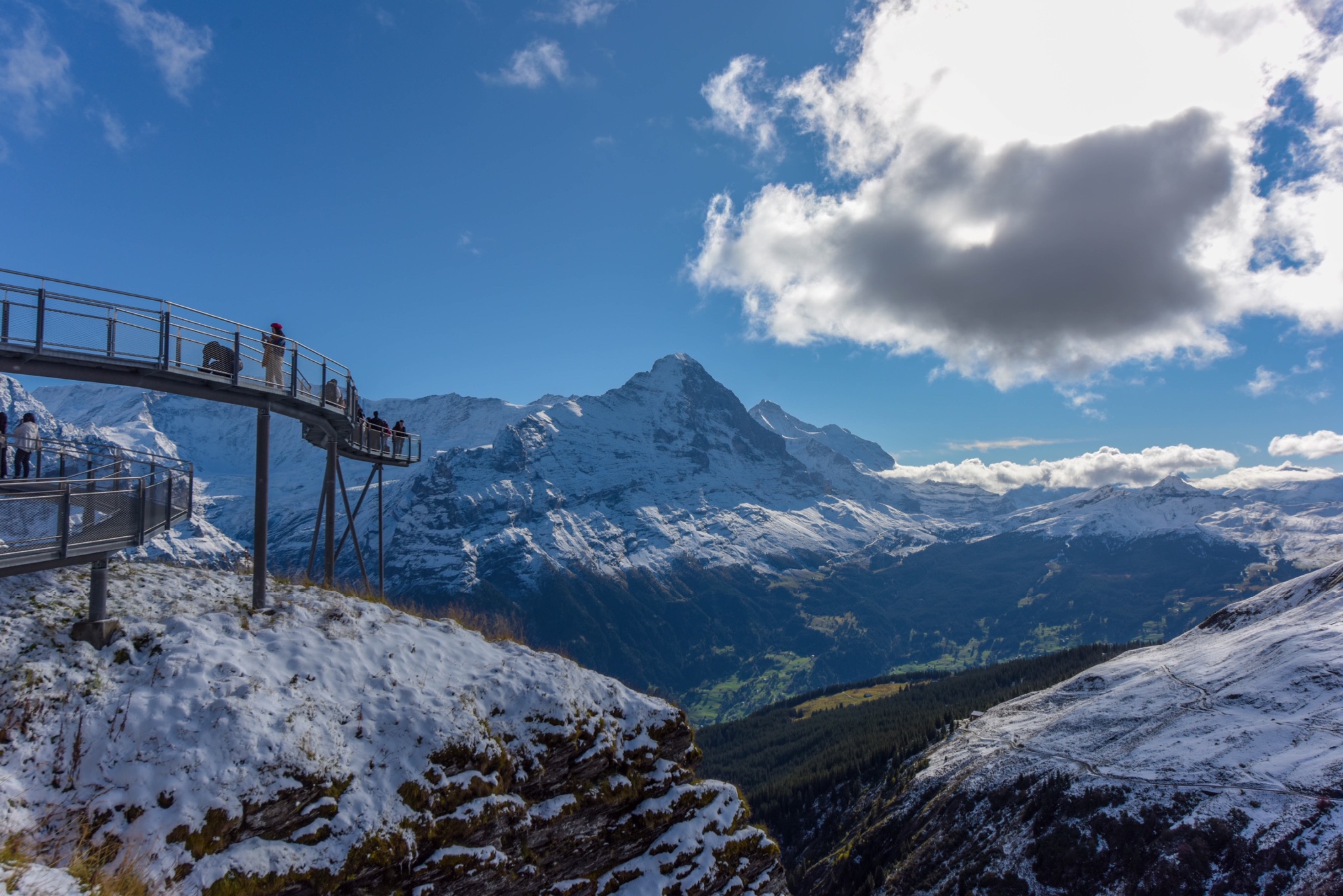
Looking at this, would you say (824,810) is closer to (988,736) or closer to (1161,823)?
(988,736)

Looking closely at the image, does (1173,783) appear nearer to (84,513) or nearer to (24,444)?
(84,513)

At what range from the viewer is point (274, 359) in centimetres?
2175

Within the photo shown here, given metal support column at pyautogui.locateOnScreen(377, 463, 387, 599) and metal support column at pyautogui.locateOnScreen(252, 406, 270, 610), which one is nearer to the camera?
metal support column at pyautogui.locateOnScreen(252, 406, 270, 610)

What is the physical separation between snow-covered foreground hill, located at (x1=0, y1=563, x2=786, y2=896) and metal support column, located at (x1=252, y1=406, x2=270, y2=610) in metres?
0.69

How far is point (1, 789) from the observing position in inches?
487

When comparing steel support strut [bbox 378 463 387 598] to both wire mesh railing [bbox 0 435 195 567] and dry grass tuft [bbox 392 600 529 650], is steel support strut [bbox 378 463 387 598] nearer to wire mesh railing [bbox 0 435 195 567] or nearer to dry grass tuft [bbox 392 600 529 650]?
dry grass tuft [bbox 392 600 529 650]

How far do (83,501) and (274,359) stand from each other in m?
7.02

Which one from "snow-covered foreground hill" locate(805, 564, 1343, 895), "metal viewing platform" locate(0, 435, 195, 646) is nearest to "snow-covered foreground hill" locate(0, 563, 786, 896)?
"metal viewing platform" locate(0, 435, 195, 646)

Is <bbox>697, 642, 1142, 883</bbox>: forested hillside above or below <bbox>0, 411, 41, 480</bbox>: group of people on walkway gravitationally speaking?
below

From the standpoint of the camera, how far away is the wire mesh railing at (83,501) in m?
14.6

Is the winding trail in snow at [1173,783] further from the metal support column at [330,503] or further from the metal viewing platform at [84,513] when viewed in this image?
the metal viewing platform at [84,513]

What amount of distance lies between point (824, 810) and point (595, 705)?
122875 millimetres

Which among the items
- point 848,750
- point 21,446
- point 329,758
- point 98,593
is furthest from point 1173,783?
point 848,750

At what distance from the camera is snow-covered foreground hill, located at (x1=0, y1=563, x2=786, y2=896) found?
1338 centimetres
